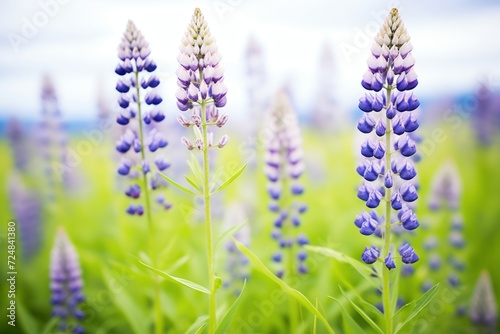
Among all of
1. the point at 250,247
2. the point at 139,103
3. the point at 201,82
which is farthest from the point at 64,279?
the point at 201,82

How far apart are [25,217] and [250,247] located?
3024 mm

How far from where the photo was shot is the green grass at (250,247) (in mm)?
3742

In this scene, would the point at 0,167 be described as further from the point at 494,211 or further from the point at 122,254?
the point at 494,211

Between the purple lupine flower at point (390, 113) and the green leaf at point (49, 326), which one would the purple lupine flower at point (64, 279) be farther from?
the purple lupine flower at point (390, 113)

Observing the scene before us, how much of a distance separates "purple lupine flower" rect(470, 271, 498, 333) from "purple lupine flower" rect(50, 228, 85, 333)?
3.35 m

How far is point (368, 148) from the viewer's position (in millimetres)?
2367

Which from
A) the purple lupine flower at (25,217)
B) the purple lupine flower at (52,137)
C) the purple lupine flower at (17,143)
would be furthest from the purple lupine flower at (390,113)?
the purple lupine flower at (17,143)

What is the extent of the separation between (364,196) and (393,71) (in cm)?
71

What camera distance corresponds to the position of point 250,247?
4844 millimetres

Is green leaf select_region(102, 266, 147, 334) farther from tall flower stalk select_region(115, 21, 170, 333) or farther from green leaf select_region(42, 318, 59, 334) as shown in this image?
green leaf select_region(42, 318, 59, 334)

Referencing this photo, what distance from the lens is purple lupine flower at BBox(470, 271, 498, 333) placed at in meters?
3.70

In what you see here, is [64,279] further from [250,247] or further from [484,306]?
[484,306]

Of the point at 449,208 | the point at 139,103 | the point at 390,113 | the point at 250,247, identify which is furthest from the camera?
the point at 250,247

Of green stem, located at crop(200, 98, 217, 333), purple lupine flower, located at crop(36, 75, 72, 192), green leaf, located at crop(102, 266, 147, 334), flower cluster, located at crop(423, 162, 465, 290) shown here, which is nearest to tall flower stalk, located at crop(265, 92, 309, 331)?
green stem, located at crop(200, 98, 217, 333)
